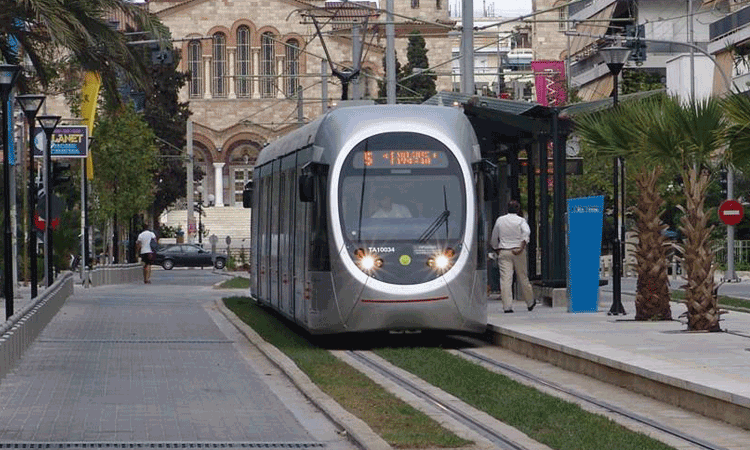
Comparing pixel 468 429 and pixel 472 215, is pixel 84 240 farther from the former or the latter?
pixel 468 429

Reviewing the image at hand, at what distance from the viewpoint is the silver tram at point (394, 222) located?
2148 cm

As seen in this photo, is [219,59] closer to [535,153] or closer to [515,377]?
[535,153]

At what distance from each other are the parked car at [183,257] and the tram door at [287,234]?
59.4 metres

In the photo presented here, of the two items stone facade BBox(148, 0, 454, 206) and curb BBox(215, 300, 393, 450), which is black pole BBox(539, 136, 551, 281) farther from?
stone facade BBox(148, 0, 454, 206)

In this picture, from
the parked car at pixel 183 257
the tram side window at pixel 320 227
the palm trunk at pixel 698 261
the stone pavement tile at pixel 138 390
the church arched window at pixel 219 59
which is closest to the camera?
the stone pavement tile at pixel 138 390

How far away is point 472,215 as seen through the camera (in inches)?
861

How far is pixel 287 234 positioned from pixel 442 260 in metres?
4.52

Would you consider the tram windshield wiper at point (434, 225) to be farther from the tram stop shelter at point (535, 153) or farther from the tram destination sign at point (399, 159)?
the tram stop shelter at point (535, 153)

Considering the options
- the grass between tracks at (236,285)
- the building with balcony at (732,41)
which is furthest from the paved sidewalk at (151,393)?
the building with balcony at (732,41)

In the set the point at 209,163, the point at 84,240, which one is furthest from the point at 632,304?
the point at 209,163

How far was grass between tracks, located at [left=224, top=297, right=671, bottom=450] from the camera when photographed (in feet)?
40.1

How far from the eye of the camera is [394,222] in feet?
71.4

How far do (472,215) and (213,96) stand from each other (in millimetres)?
107535

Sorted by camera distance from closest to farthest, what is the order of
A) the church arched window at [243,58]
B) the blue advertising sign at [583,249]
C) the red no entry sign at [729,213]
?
the blue advertising sign at [583,249] → the red no entry sign at [729,213] → the church arched window at [243,58]
